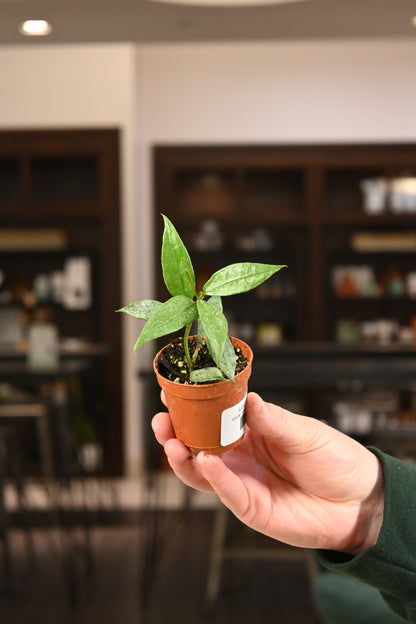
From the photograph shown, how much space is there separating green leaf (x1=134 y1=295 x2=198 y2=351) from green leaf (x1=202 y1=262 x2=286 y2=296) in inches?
1.2

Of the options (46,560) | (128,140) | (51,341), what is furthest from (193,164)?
(46,560)

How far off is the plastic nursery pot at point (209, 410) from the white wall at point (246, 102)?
438cm

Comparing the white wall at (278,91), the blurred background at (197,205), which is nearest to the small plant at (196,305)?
the blurred background at (197,205)

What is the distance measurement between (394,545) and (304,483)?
0.14m

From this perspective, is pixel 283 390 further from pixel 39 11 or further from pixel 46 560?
pixel 39 11

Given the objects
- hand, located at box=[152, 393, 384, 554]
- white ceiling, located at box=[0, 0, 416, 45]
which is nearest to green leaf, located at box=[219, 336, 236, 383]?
hand, located at box=[152, 393, 384, 554]

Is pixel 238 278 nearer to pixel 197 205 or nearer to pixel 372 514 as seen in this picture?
pixel 372 514

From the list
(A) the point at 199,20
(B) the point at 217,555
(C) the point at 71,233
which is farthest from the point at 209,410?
(C) the point at 71,233

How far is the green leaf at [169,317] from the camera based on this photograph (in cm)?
72

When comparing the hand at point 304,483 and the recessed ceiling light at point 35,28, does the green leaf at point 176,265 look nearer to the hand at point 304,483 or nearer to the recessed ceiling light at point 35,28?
the hand at point 304,483

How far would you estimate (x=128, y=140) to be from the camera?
5137 mm

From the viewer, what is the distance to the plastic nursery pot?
2.61ft

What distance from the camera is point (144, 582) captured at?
3164 millimetres

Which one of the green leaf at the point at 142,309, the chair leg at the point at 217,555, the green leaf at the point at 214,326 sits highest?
the green leaf at the point at 142,309
